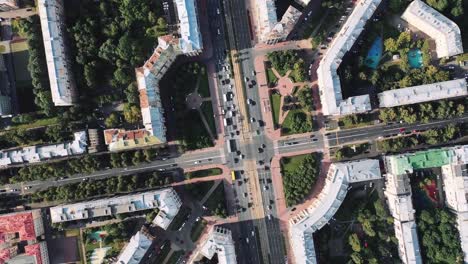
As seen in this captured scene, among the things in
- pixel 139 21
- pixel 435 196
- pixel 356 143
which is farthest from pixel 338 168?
pixel 139 21

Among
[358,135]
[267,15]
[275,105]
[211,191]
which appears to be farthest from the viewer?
[358,135]

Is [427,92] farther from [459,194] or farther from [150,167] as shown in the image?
[150,167]

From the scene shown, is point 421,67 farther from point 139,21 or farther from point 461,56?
point 139,21

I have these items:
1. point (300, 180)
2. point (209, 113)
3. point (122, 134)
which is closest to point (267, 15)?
point (209, 113)

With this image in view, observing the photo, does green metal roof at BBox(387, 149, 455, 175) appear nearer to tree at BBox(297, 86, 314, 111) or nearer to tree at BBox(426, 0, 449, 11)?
tree at BBox(297, 86, 314, 111)

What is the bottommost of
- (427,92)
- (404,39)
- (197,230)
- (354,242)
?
(354,242)

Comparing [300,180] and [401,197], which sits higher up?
[300,180]
